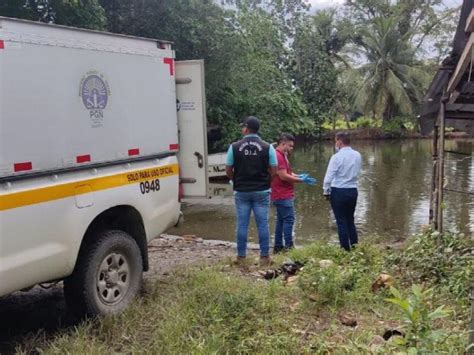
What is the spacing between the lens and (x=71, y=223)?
4.32m

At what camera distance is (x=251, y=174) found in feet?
21.9

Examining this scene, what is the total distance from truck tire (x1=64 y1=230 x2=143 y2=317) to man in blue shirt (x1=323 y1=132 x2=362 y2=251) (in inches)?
132

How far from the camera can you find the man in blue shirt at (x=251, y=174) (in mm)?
6648

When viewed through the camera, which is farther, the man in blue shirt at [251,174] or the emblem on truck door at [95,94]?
the man in blue shirt at [251,174]

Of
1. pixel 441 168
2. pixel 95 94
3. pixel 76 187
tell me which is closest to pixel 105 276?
pixel 76 187

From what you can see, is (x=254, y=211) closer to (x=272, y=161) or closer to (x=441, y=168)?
(x=272, y=161)

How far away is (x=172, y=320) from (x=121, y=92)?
6.62 ft

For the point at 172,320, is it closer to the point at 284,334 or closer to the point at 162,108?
the point at 284,334

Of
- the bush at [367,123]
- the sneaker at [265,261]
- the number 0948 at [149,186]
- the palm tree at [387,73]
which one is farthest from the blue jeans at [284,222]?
the bush at [367,123]

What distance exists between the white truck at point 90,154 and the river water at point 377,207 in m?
5.19

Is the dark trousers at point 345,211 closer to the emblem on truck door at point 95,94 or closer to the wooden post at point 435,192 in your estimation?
the wooden post at point 435,192

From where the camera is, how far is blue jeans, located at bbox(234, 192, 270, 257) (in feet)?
22.3

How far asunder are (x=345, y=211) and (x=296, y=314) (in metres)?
3.21

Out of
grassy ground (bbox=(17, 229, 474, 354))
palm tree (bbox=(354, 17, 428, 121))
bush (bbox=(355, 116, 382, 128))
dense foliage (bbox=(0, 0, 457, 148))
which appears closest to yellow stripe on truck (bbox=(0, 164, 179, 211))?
grassy ground (bbox=(17, 229, 474, 354))
